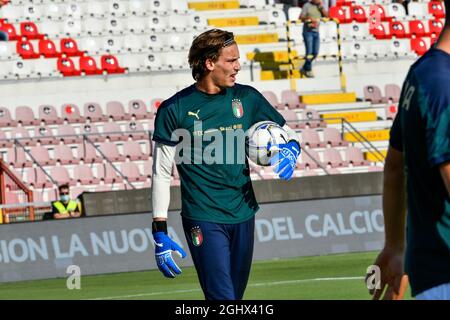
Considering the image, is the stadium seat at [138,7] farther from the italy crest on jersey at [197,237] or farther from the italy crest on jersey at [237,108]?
the italy crest on jersey at [197,237]

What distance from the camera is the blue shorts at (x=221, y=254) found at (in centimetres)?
805

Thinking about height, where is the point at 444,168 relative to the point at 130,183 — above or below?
above

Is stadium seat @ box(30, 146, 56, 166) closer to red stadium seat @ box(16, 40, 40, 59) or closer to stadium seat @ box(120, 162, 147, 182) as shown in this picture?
stadium seat @ box(120, 162, 147, 182)

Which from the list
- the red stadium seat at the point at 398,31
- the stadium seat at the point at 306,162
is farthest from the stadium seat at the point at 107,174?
the red stadium seat at the point at 398,31

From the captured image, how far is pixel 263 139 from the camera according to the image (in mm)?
8398

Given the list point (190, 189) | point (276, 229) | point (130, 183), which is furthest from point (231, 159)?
point (130, 183)

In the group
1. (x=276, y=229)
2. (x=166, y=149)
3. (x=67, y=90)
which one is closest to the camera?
(x=166, y=149)

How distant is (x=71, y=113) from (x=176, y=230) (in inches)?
320

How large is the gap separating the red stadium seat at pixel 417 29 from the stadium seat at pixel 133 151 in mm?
11283

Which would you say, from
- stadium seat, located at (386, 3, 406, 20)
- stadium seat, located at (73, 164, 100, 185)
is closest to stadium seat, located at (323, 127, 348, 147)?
stadium seat, located at (73, 164, 100, 185)

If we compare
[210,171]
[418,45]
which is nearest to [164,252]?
[210,171]

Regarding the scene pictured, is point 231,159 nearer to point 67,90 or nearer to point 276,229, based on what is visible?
point 276,229

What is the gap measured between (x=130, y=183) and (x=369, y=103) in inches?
312
